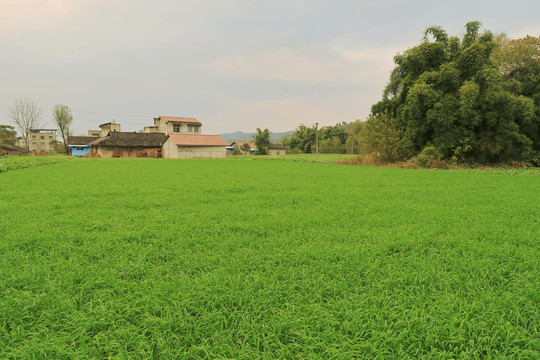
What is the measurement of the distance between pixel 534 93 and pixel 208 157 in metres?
41.3

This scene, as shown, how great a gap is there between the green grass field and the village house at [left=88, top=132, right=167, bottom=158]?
1761 inches

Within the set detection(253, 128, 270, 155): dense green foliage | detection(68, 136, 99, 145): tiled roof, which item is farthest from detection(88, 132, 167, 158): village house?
detection(253, 128, 270, 155): dense green foliage

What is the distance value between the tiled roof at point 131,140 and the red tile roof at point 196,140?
3157 millimetres

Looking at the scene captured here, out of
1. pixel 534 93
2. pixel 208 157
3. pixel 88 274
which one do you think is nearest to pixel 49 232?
pixel 88 274

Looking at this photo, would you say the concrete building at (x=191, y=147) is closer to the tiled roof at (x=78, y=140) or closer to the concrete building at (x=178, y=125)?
the concrete building at (x=178, y=125)

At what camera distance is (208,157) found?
153 feet

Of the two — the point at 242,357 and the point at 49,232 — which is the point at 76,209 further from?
the point at 242,357

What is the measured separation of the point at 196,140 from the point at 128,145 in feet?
36.9

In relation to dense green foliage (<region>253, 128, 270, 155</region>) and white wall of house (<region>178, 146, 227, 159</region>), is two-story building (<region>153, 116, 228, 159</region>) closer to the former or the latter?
white wall of house (<region>178, 146, 227, 159</region>)

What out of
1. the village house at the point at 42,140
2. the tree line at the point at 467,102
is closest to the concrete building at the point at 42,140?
the village house at the point at 42,140

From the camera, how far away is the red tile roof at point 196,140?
45425mm

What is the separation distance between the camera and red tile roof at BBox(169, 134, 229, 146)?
45.4 m

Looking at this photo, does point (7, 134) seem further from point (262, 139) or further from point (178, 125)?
point (262, 139)

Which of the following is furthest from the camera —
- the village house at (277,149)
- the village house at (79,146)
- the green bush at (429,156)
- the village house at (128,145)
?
the village house at (277,149)
